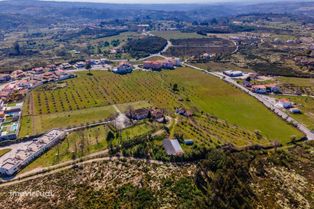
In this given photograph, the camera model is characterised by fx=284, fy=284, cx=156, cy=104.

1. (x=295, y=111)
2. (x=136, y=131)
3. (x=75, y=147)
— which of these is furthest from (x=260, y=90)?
(x=75, y=147)

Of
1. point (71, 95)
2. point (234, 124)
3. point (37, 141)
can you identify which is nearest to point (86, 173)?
point (37, 141)

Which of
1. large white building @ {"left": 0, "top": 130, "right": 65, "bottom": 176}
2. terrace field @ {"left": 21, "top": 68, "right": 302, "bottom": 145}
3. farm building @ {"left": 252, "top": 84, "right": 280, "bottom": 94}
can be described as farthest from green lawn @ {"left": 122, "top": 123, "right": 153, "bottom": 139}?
farm building @ {"left": 252, "top": 84, "right": 280, "bottom": 94}

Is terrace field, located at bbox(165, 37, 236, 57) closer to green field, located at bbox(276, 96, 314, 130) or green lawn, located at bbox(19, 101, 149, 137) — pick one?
green field, located at bbox(276, 96, 314, 130)

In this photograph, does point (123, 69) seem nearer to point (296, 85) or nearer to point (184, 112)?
point (184, 112)

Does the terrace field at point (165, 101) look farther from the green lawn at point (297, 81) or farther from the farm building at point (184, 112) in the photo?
the green lawn at point (297, 81)

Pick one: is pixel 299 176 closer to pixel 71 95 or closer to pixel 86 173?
pixel 86 173

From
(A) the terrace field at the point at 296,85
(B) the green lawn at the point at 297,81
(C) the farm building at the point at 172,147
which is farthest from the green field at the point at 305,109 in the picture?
(C) the farm building at the point at 172,147
